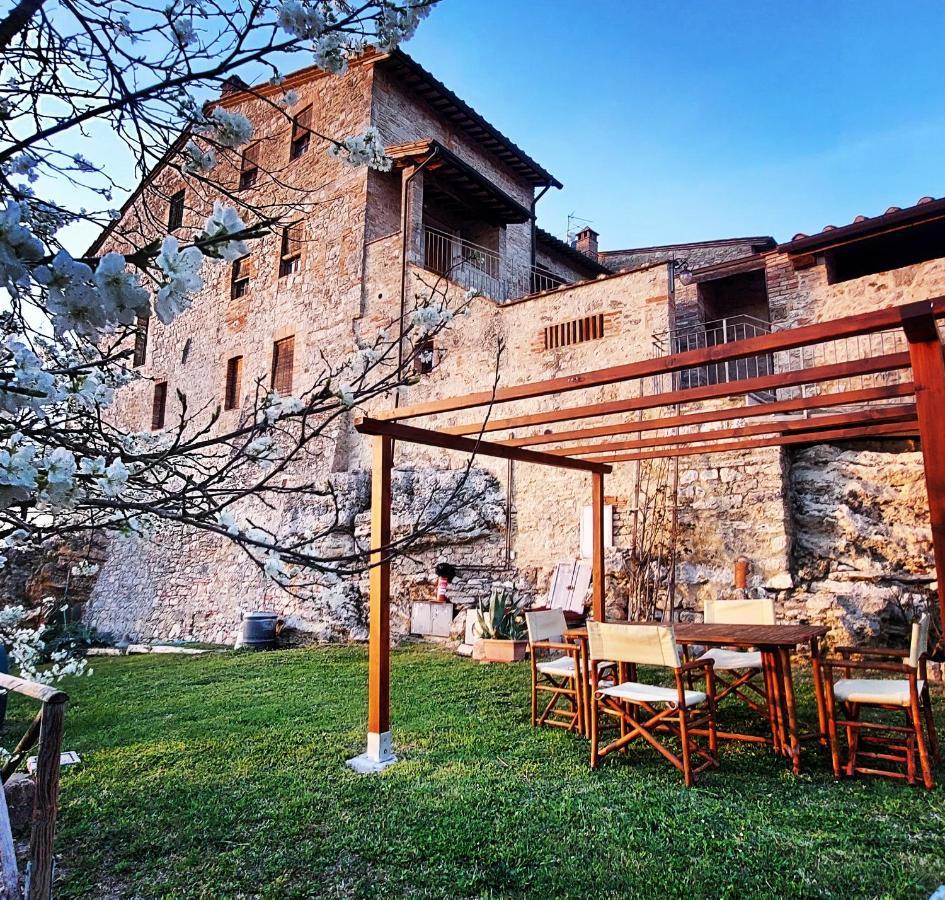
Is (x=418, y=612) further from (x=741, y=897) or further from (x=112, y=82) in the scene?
(x=112, y=82)

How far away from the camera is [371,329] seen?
471 inches

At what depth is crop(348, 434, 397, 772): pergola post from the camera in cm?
393

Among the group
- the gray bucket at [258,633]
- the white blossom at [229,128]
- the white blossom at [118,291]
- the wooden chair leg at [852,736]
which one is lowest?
the gray bucket at [258,633]

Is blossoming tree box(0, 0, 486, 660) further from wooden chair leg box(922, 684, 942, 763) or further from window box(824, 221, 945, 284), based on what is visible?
window box(824, 221, 945, 284)

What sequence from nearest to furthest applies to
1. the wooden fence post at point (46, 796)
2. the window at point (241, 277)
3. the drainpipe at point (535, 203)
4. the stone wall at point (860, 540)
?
the wooden fence post at point (46, 796) → the stone wall at point (860, 540) → the drainpipe at point (535, 203) → the window at point (241, 277)

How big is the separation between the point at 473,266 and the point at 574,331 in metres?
3.76

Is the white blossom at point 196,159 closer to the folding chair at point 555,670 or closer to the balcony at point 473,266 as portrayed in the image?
the folding chair at point 555,670

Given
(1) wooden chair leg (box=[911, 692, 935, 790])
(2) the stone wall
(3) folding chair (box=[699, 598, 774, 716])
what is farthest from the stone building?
(1) wooden chair leg (box=[911, 692, 935, 790])

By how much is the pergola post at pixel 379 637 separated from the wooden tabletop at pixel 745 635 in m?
1.39

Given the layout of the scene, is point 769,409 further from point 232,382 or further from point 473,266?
point 232,382

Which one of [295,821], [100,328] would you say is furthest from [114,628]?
[100,328]

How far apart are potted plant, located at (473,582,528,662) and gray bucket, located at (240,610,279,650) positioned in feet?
11.8

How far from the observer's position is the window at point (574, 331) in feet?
30.8

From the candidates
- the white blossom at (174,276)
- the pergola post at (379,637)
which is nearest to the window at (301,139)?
the pergola post at (379,637)
